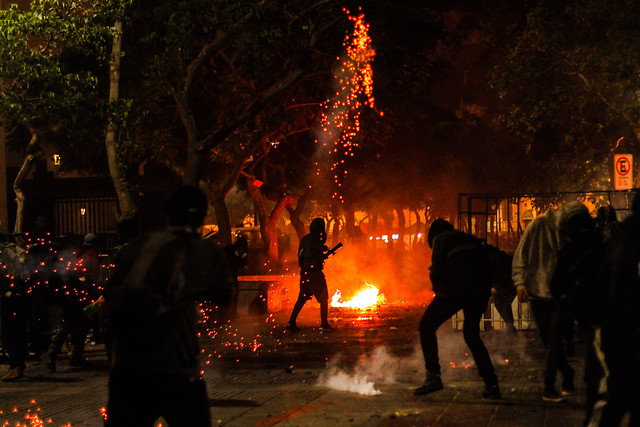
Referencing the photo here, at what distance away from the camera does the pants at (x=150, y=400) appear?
415 cm

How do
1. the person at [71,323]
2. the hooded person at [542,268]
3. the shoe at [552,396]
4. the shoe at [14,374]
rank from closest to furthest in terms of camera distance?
the shoe at [552,396]
the hooded person at [542,268]
the shoe at [14,374]
the person at [71,323]

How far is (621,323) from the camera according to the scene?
4906mm

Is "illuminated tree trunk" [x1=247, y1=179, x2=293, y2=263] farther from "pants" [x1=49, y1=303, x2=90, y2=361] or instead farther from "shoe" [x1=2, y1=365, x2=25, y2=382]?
"shoe" [x1=2, y1=365, x2=25, y2=382]

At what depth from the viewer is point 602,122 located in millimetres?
26750

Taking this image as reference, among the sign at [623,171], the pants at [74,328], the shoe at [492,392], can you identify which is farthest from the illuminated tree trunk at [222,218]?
the shoe at [492,392]

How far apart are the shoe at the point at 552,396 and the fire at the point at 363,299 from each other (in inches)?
542

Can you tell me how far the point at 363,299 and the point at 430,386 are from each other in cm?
1457

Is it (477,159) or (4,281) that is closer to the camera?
(4,281)

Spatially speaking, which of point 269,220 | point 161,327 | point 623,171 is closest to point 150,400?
point 161,327

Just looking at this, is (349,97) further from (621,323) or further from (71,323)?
(621,323)

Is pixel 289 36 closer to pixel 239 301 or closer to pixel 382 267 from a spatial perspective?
pixel 239 301

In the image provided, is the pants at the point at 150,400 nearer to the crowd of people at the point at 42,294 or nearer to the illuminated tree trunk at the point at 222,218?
the crowd of people at the point at 42,294

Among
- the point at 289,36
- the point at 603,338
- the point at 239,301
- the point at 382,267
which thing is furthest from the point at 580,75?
the point at 603,338

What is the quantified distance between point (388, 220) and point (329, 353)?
198 ft
